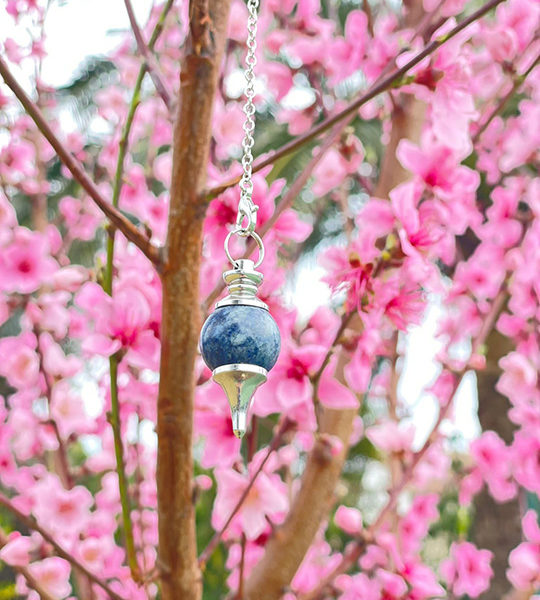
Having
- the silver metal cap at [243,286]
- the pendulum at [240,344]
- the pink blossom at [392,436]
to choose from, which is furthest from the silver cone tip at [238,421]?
the pink blossom at [392,436]

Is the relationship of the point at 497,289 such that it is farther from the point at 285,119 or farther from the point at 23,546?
the point at 23,546

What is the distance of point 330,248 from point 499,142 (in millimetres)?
1025

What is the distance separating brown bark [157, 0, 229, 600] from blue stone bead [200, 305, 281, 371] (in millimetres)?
127

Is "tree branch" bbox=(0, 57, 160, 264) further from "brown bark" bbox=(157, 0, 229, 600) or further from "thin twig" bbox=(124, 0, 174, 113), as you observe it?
"thin twig" bbox=(124, 0, 174, 113)

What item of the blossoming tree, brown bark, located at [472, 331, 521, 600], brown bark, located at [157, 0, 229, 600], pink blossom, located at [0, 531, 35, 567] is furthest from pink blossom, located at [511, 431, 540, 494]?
brown bark, located at [472, 331, 521, 600]

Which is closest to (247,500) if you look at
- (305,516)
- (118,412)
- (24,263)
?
(305,516)

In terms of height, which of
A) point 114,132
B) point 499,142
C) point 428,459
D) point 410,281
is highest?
point 114,132

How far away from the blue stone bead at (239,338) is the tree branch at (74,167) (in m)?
0.15

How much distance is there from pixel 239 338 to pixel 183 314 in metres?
0.17

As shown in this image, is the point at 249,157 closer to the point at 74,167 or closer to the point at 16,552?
the point at 74,167

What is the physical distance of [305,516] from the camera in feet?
3.76

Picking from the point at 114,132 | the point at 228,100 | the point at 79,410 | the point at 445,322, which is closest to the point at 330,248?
the point at 228,100

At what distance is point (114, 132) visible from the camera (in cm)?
213

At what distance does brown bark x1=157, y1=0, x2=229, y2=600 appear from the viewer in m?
0.85
